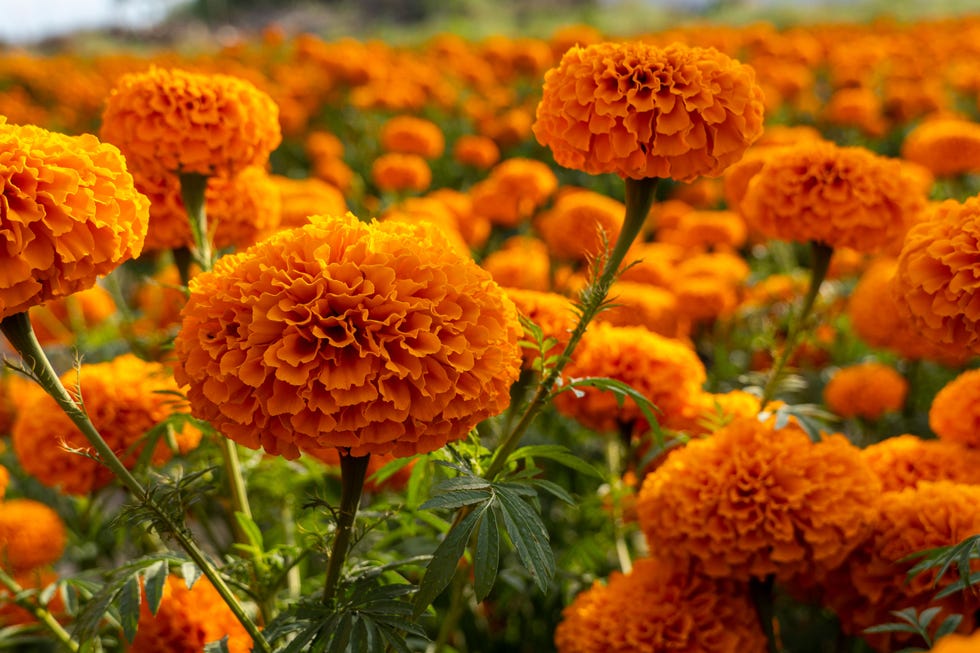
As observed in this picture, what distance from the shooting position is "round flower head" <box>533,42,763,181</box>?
1633mm

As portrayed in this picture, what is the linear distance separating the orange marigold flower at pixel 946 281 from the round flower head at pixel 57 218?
1366 mm

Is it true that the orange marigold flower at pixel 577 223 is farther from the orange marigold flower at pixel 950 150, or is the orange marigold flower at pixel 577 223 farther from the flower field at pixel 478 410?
the orange marigold flower at pixel 950 150

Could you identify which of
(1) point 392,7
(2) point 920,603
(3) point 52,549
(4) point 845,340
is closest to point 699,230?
(4) point 845,340

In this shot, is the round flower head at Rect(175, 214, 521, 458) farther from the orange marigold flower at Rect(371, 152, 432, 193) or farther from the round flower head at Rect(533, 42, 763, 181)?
the orange marigold flower at Rect(371, 152, 432, 193)

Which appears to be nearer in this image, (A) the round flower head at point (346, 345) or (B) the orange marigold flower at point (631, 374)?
(A) the round flower head at point (346, 345)

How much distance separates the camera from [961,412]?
2.29m

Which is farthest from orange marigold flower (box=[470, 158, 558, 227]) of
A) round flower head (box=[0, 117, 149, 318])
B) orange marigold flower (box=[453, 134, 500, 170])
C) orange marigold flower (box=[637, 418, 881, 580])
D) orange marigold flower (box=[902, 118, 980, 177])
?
round flower head (box=[0, 117, 149, 318])

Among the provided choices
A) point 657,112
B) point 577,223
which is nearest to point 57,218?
point 657,112

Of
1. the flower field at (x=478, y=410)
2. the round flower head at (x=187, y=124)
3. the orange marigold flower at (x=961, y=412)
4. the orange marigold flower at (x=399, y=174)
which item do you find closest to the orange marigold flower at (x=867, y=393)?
the flower field at (x=478, y=410)

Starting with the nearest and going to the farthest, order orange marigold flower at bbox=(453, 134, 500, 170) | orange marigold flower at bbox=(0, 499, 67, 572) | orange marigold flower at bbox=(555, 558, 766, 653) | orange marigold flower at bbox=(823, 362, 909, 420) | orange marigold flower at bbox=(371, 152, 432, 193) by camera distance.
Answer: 1. orange marigold flower at bbox=(555, 558, 766, 653)
2. orange marigold flower at bbox=(0, 499, 67, 572)
3. orange marigold flower at bbox=(823, 362, 909, 420)
4. orange marigold flower at bbox=(371, 152, 432, 193)
5. orange marigold flower at bbox=(453, 134, 500, 170)

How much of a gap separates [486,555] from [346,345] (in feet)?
1.22

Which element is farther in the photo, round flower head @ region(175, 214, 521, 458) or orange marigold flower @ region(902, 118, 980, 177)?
orange marigold flower @ region(902, 118, 980, 177)

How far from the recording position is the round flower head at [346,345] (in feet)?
4.23

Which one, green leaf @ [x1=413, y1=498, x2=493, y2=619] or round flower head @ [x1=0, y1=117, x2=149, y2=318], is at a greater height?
round flower head @ [x1=0, y1=117, x2=149, y2=318]
